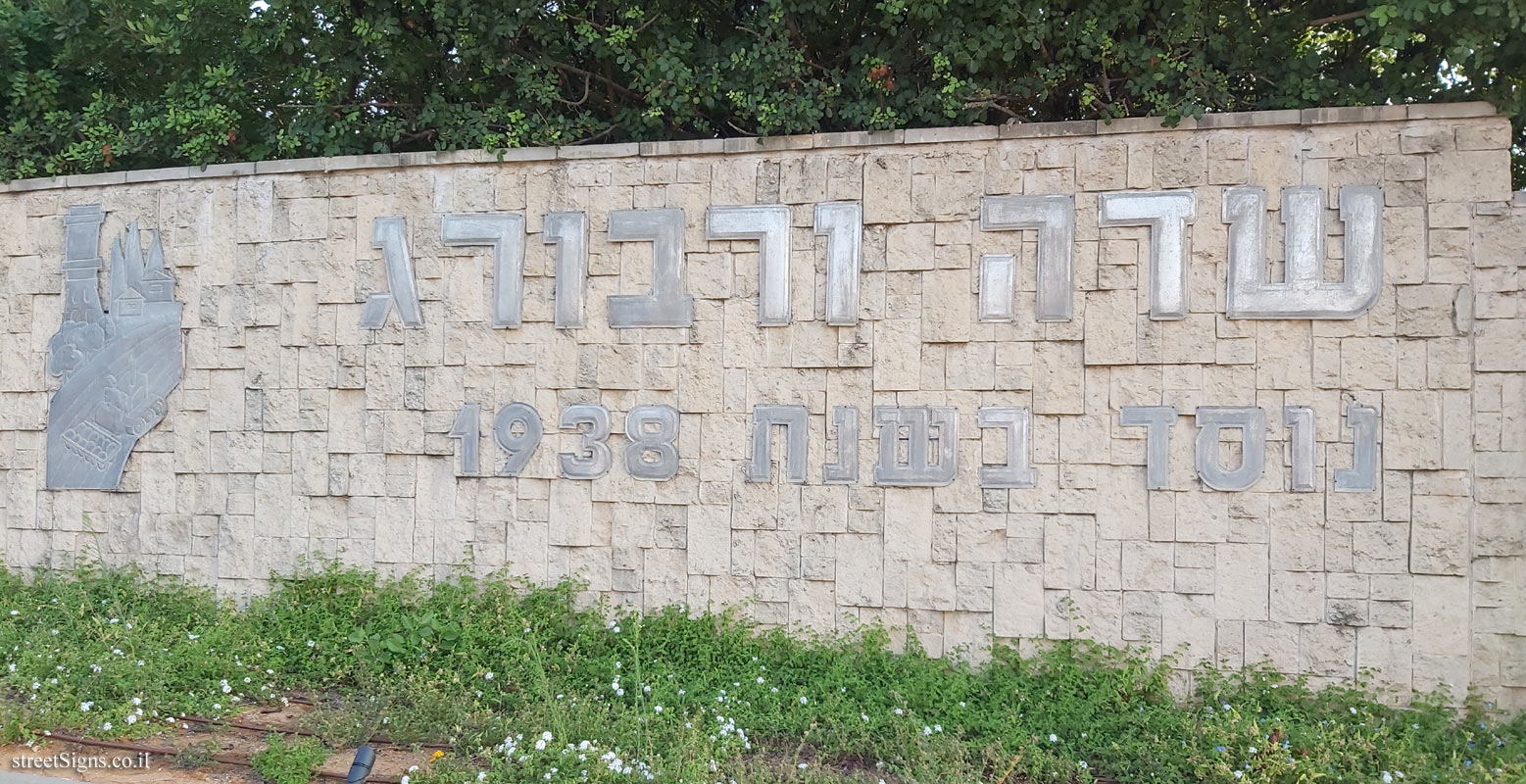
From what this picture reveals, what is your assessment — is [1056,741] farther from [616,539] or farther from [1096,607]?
[616,539]

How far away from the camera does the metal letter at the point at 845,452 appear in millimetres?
5879

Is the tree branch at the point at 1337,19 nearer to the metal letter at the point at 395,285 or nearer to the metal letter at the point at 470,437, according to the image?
the metal letter at the point at 470,437

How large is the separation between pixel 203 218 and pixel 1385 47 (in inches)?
273

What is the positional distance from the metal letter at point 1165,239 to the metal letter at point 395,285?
13.6ft

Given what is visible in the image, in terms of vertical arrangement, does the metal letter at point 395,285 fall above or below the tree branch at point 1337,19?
below

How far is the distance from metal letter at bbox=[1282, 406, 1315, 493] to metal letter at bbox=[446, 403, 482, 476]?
453cm

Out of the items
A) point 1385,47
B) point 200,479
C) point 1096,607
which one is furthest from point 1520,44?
point 200,479

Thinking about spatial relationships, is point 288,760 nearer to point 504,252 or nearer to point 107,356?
point 504,252

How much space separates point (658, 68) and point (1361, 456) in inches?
174

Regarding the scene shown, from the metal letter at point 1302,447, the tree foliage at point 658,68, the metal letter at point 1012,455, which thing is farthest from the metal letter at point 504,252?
the metal letter at point 1302,447

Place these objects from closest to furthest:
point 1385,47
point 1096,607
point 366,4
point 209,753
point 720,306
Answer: point 209,753 < point 1385,47 < point 1096,607 < point 720,306 < point 366,4

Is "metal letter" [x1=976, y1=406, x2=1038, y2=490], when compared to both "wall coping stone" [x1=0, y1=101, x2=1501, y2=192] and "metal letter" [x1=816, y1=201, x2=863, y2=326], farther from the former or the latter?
"wall coping stone" [x1=0, y1=101, x2=1501, y2=192]

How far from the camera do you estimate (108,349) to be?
6.79 m

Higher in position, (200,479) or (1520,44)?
(1520,44)
